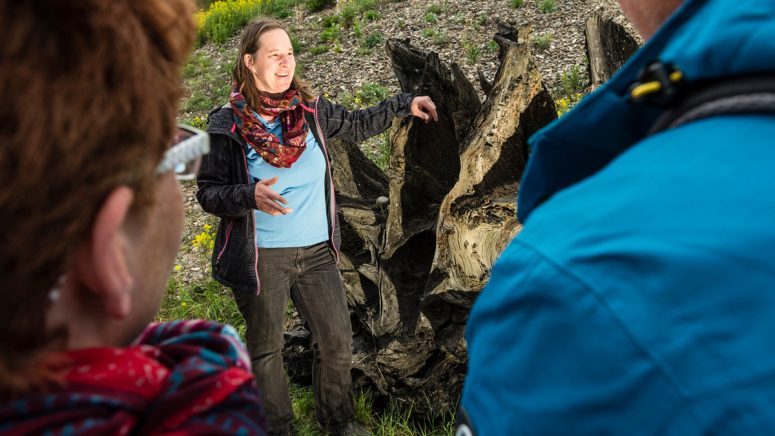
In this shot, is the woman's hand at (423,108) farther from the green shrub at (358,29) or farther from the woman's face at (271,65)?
the green shrub at (358,29)

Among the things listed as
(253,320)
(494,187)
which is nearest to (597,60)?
(494,187)

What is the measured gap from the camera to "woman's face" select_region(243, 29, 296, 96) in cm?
386

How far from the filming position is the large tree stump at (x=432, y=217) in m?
3.89

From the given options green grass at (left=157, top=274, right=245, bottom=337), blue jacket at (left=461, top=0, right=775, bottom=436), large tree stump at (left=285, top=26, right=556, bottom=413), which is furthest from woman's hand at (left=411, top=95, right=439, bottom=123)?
blue jacket at (left=461, top=0, right=775, bottom=436)

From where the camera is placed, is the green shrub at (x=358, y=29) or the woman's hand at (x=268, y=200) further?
the green shrub at (x=358, y=29)

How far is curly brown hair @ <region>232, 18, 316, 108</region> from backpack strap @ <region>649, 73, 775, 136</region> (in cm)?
308

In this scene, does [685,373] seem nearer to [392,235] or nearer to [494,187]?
[494,187]

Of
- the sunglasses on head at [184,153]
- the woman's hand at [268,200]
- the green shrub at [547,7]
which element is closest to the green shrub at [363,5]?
the green shrub at [547,7]

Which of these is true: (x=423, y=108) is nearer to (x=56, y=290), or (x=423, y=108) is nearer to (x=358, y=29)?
(x=56, y=290)

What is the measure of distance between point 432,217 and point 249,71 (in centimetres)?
145

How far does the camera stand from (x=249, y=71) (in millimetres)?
3932

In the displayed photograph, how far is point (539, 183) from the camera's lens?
1.25 m

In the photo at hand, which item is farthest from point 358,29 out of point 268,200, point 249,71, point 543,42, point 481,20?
point 268,200

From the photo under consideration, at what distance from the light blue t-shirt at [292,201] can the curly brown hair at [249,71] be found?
0.50ft
